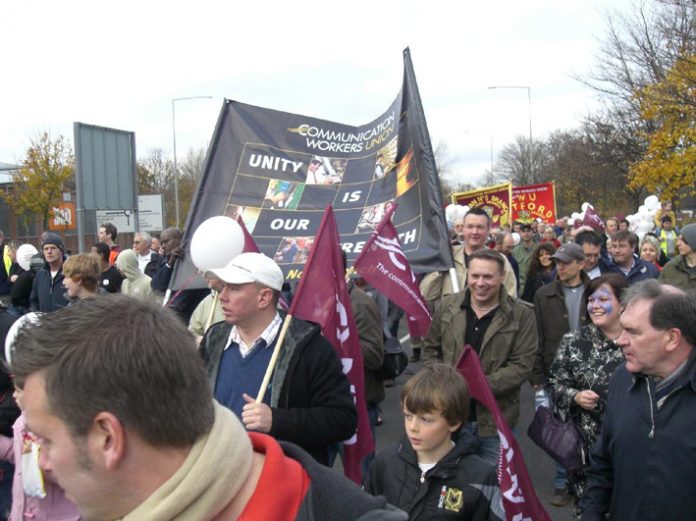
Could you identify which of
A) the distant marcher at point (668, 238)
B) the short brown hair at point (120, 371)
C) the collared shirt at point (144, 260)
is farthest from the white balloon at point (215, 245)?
the distant marcher at point (668, 238)

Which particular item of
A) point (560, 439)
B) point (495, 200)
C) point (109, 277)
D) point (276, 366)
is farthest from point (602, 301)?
point (495, 200)

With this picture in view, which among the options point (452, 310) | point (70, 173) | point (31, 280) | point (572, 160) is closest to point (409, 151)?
point (452, 310)

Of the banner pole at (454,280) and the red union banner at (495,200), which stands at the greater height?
the red union banner at (495,200)

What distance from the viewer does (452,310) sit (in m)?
Result: 4.91

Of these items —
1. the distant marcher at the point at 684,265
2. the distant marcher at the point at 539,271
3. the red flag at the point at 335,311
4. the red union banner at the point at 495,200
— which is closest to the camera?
the red flag at the point at 335,311

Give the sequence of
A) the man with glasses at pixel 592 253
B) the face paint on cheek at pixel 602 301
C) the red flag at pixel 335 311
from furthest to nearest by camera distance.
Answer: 1. the man with glasses at pixel 592 253
2. the face paint on cheek at pixel 602 301
3. the red flag at pixel 335 311

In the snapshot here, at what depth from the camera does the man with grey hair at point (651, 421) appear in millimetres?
2955

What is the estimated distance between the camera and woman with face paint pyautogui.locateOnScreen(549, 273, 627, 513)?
182 inches

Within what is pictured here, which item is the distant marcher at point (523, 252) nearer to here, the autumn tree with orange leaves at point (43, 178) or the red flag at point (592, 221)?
the red flag at point (592, 221)

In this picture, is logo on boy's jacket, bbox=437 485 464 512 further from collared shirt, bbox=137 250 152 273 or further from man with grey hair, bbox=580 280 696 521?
collared shirt, bbox=137 250 152 273

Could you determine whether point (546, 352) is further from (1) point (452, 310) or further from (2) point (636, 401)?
(2) point (636, 401)

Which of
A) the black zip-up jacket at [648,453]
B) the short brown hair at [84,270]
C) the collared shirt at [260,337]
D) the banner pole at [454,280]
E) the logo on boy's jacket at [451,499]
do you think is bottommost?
the logo on boy's jacket at [451,499]

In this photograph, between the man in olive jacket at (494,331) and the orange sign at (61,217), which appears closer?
the man in olive jacket at (494,331)

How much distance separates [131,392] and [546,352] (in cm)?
528
